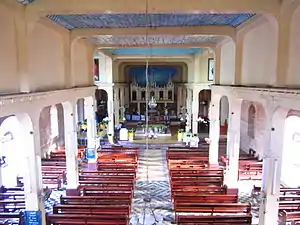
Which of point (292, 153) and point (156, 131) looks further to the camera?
point (156, 131)

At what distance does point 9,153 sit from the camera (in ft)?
46.5

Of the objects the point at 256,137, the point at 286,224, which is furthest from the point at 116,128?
the point at 286,224

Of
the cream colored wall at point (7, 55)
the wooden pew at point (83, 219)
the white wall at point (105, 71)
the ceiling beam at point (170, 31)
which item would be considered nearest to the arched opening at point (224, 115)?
the white wall at point (105, 71)

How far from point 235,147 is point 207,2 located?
672cm

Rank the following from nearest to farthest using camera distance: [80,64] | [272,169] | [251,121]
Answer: [272,169], [80,64], [251,121]

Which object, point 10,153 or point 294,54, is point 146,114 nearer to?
point 294,54

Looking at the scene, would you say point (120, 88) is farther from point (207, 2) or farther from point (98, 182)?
point (207, 2)

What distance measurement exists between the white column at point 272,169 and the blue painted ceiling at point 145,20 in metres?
3.16

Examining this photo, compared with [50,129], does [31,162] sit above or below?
above

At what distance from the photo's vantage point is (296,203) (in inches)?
401

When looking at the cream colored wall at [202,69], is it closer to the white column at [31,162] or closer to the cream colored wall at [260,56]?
Result: the cream colored wall at [260,56]

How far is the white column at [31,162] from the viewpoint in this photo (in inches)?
309

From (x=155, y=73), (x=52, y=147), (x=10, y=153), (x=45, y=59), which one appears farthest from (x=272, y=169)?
(x=155, y=73)

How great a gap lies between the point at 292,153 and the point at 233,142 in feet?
10.7
